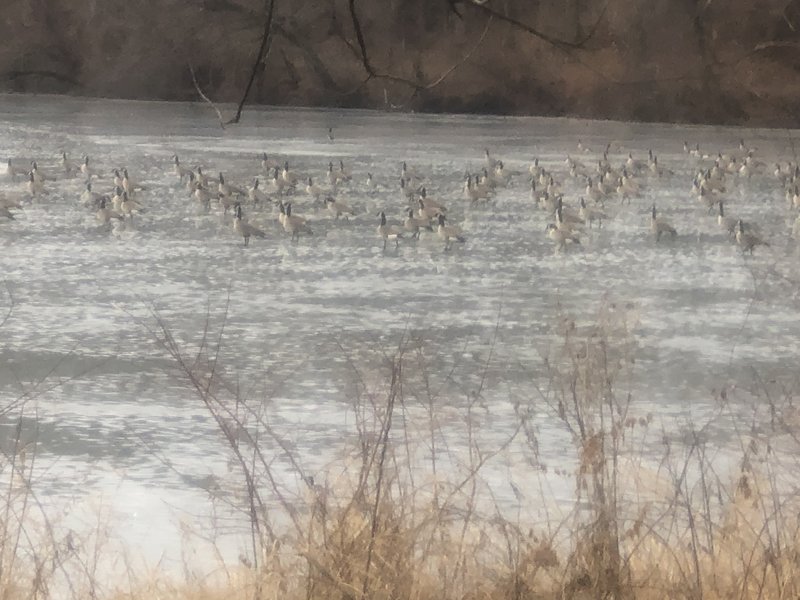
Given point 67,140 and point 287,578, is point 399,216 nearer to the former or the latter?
point 67,140

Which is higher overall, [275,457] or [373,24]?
[373,24]

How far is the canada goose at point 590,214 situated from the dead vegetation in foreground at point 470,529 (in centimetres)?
461

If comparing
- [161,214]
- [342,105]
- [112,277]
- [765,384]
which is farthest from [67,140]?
[765,384]

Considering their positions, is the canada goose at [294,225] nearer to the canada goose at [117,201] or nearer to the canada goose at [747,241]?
the canada goose at [117,201]

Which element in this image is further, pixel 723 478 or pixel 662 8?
pixel 662 8

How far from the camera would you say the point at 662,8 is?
6570 mm

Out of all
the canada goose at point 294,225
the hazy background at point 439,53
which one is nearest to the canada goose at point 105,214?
the canada goose at point 294,225

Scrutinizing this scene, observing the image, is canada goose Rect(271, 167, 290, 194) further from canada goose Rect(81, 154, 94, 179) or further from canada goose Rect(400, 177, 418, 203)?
canada goose Rect(81, 154, 94, 179)

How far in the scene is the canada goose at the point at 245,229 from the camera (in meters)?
6.68

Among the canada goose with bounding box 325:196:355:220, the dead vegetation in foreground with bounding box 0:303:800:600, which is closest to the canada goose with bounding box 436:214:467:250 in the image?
the canada goose with bounding box 325:196:355:220

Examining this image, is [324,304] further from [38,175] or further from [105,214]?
[38,175]

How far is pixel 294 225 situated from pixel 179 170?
2412mm

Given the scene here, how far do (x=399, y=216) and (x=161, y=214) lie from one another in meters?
1.38

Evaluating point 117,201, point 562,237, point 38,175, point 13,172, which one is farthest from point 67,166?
point 562,237
